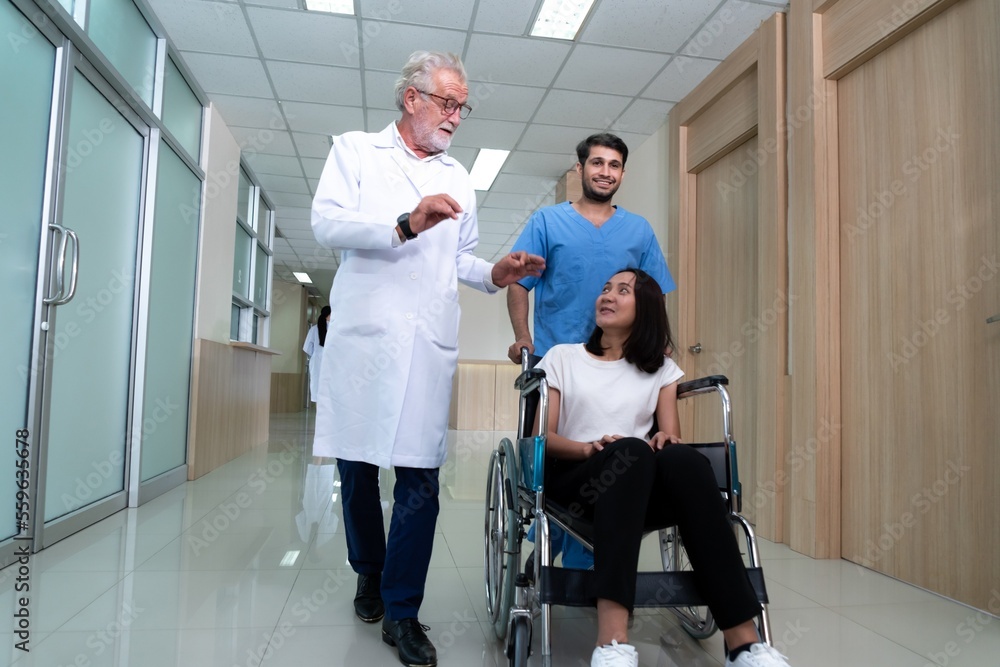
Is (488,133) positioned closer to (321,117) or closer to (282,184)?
(321,117)

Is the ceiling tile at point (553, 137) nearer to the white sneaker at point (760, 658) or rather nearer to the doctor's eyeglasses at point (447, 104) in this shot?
the doctor's eyeglasses at point (447, 104)

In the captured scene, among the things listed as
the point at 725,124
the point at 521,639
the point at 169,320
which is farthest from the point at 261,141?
the point at 521,639

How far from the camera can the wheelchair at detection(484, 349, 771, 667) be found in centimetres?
130

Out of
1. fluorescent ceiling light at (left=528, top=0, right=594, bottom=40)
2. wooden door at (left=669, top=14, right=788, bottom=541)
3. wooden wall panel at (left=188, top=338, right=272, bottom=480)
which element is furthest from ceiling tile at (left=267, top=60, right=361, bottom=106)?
wooden door at (left=669, top=14, right=788, bottom=541)

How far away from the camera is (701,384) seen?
5.31 ft

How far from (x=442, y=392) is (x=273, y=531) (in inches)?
63.8

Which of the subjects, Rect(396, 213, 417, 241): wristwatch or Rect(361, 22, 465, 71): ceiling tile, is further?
Rect(361, 22, 465, 71): ceiling tile

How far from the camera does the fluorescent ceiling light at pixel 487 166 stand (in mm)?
5813

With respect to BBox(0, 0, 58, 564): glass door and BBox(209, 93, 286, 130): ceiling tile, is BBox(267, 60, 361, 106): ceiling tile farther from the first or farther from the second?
BBox(0, 0, 58, 564): glass door

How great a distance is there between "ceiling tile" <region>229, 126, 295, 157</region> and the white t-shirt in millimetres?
4343

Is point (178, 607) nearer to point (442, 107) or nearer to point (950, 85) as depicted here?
point (442, 107)

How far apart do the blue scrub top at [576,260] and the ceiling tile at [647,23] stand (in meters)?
1.81

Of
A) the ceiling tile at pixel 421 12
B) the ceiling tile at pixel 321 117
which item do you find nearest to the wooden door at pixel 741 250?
the ceiling tile at pixel 421 12

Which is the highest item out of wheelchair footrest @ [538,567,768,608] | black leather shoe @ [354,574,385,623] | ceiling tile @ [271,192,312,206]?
A: ceiling tile @ [271,192,312,206]
